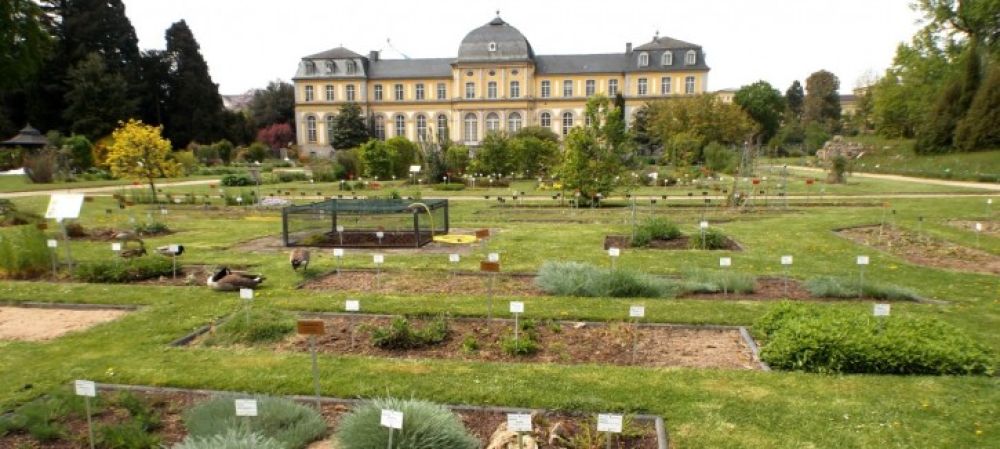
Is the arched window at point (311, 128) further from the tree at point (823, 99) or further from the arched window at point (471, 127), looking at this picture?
the tree at point (823, 99)

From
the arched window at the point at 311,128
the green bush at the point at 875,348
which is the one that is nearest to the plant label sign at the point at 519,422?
the green bush at the point at 875,348

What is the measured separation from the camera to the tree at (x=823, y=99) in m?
80.8

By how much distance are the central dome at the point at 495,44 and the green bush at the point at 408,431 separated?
63554 millimetres

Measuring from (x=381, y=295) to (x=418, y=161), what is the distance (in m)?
30.0

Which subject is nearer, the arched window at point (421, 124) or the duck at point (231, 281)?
the duck at point (231, 281)

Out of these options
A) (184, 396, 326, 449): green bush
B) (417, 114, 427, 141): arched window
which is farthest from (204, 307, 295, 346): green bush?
(417, 114, 427, 141): arched window

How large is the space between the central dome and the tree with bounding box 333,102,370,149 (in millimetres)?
12530

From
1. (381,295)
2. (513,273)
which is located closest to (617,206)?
(513,273)

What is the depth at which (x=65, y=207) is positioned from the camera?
369 inches

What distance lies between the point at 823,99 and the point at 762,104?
77.1ft

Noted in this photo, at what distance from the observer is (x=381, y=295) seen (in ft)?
26.5

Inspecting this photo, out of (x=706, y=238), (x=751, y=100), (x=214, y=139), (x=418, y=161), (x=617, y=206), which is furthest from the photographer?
(x=751, y=100)

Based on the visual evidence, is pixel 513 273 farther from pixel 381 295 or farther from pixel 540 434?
pixel 540 434

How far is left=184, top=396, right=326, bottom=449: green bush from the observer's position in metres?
3.95
